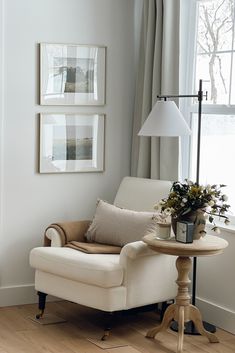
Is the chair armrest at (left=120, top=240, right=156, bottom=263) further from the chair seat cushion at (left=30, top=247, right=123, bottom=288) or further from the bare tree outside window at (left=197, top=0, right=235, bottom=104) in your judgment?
the bare tree outside window at (left=197, top=0, right=235, bottom=104)

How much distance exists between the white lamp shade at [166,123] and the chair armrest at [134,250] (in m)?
0.71

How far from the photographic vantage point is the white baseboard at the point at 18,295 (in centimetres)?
512

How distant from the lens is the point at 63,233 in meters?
4.88

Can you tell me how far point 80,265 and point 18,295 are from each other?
977 mm

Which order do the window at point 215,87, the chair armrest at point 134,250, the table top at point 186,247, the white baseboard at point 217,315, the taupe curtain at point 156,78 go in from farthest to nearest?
the taupe curtain at point 156,78 → the window at point 215,87 → the white baseboard at point 217,315 → the chair armrest at point 134,250 → the table top at point 186,247

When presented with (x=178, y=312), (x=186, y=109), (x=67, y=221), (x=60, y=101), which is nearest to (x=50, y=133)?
(x=60, y=101)

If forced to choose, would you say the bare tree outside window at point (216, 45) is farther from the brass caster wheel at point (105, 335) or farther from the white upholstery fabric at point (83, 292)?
the brass caster wheel at point (105, 335)

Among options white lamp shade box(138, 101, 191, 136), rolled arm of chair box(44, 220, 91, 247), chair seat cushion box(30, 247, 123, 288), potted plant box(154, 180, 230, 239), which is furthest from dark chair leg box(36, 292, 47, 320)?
white lamp shade box(138, 101, 191, 136)

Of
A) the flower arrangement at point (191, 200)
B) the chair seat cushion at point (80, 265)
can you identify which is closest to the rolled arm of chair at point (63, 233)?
the chair seat cushion at point (80, 265)

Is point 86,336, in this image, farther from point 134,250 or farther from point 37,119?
point 37,119

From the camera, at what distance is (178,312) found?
14.1ft

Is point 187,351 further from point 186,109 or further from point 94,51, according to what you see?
point 94,51

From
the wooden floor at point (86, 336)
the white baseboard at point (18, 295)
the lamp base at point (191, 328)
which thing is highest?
the white baseboard at point (18, 295)

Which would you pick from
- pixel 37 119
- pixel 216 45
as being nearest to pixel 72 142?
pixel 37 119
